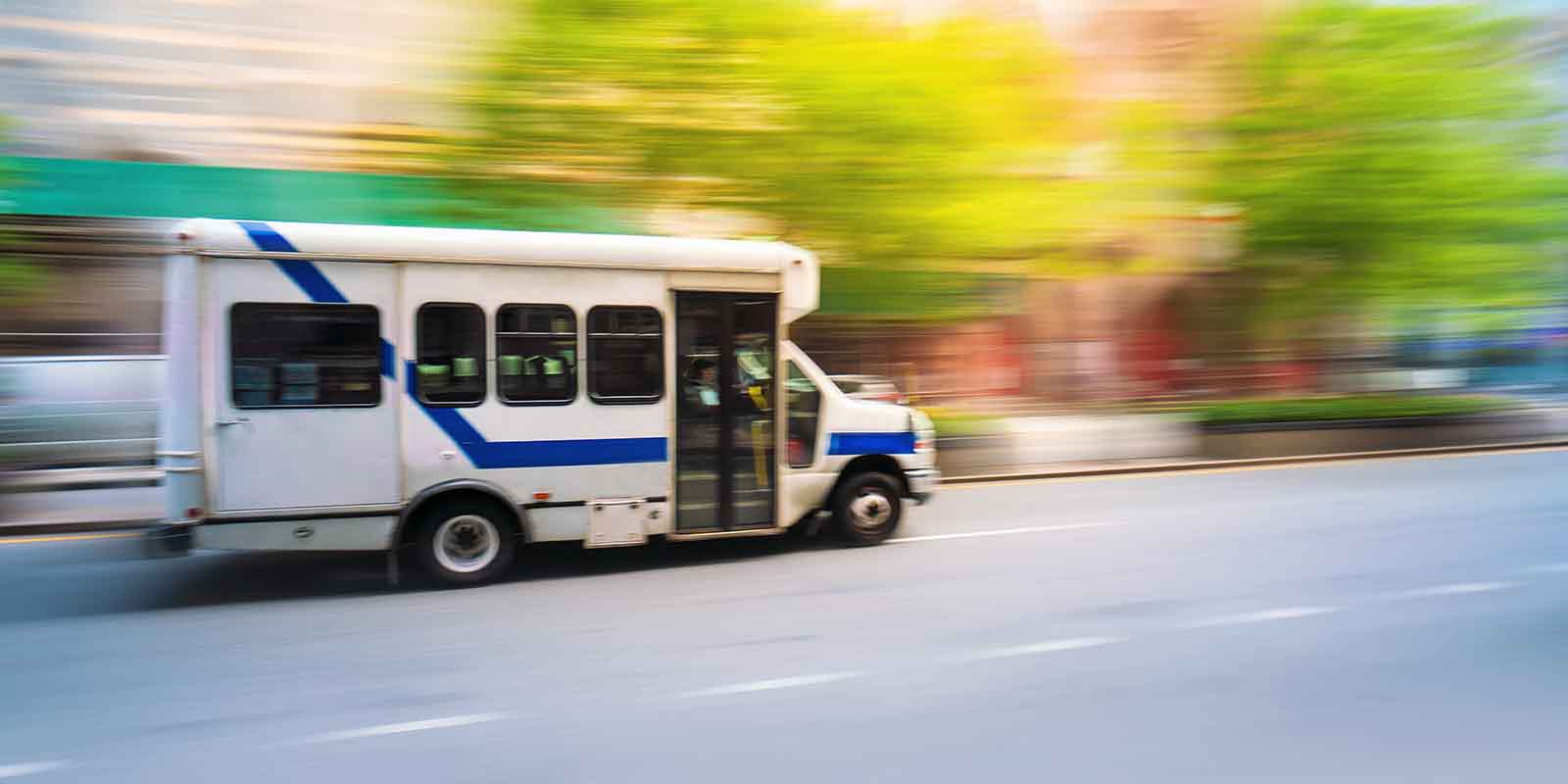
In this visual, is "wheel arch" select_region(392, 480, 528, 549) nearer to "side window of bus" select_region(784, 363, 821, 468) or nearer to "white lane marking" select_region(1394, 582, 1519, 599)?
"side window of bus" select_region(784, 363, 821, 468)

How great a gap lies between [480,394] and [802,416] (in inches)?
101

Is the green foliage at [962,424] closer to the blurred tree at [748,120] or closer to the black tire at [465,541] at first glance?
the blurred tree at [748,120]

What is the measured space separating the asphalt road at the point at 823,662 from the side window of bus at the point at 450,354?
144 cm

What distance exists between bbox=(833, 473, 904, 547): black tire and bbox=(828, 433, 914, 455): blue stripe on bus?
0.24 metres

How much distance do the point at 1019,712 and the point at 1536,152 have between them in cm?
1835

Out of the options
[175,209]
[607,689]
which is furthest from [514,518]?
[175,209]

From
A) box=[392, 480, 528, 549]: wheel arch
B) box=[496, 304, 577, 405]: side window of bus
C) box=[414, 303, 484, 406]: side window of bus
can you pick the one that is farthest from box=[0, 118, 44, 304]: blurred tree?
box=[496, 304, 577, 405]: side window of bus

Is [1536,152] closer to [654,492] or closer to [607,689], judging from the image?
[654,492]

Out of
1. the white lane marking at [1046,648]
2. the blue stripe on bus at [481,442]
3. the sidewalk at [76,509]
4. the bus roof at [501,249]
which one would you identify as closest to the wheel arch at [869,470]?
the bus roof at [501,249]

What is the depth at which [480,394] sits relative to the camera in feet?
23.9

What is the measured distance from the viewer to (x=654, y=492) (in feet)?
25.4

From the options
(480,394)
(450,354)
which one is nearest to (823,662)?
(480,394)

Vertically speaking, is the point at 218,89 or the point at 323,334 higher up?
the point at 218,89

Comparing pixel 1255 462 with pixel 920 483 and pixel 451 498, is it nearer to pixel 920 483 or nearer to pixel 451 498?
pixel 920 483
